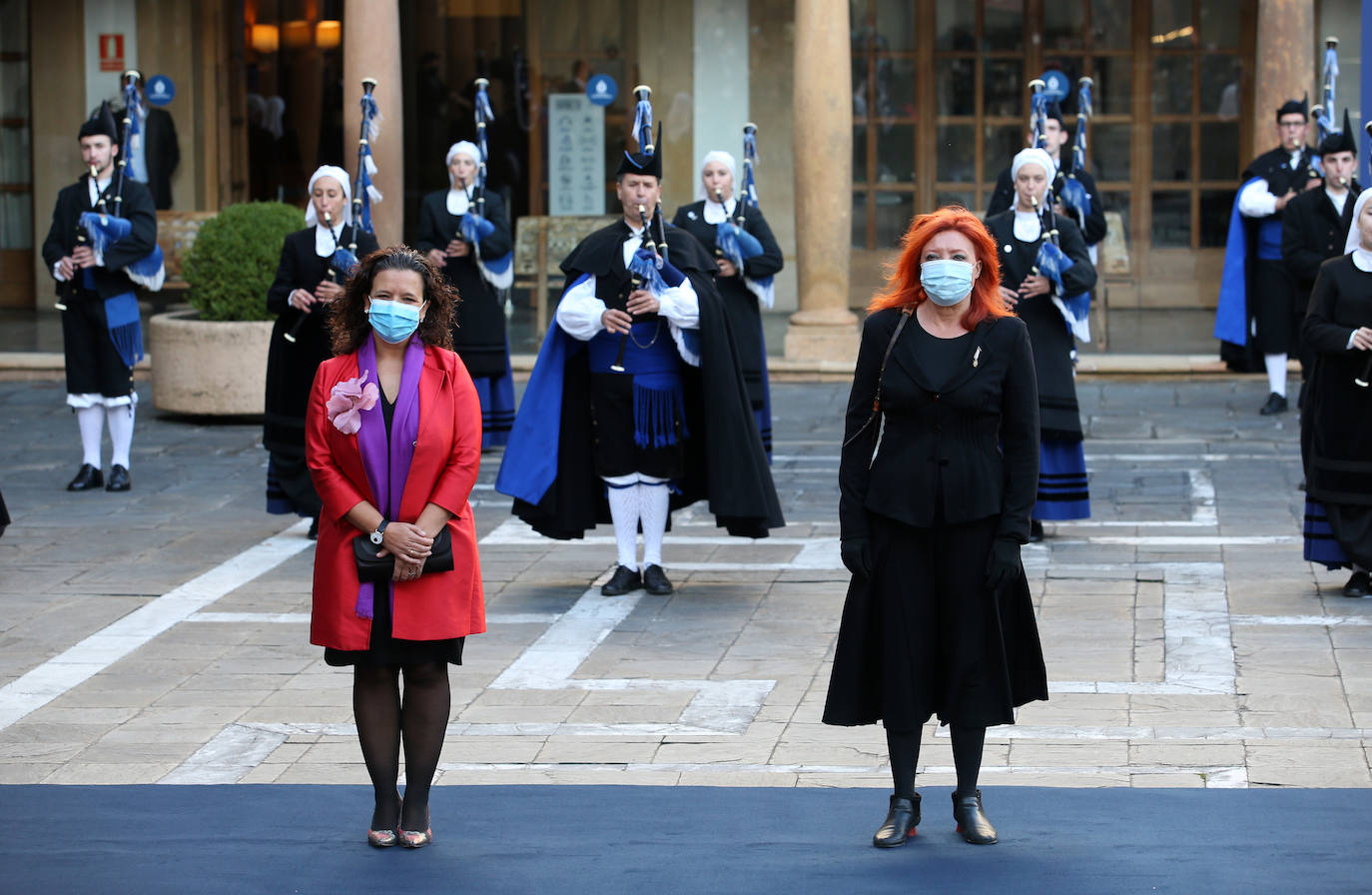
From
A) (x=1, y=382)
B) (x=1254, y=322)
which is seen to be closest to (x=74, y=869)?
(x=1254, y=322)

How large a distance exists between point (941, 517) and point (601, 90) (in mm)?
14309

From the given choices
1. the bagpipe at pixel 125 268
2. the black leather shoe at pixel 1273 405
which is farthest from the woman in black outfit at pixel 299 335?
the black leather shoe at pixel 1273 405

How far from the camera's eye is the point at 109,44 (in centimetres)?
1945

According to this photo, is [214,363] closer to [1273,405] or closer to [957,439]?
[1273,405]

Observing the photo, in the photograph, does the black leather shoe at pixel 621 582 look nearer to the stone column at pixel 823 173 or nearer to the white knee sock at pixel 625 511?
the white knee sock at pixel 625 511

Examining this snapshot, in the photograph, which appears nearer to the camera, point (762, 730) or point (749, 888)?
point (749, 888)

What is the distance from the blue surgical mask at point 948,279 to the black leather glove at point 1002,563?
2.00ft

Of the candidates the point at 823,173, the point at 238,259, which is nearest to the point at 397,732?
the point at 238,259

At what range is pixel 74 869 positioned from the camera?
498 centimetres

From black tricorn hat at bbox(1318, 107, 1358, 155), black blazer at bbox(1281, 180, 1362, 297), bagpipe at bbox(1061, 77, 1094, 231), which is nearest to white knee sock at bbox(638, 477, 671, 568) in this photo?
bagpipe at bbox(1061, 77, 1094, 231)

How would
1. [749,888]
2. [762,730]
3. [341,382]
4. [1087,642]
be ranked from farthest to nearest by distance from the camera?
[1087,642]
[762,730]
[341,382]
[749,888]

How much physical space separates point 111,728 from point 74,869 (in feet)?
5.17

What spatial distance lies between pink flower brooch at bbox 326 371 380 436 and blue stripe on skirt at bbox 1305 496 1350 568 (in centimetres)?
445

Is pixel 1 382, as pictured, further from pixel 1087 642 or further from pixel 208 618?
pixel 1087 642
